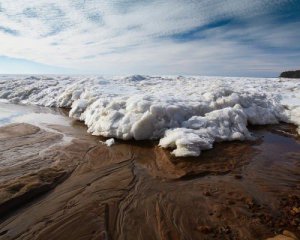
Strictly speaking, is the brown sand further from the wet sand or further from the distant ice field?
the distant ice field

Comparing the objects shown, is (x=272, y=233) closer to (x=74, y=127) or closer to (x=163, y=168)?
(x=163, y=168)

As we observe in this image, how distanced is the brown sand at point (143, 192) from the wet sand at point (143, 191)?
0.02 meters

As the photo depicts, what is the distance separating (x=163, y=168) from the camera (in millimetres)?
5484

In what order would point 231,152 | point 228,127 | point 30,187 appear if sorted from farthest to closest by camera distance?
point 228,127, point 231,152, point 30,187

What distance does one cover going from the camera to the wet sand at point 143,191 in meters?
3.49

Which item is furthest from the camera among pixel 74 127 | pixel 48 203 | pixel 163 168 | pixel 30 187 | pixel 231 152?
pixel 74 127

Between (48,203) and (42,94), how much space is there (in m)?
16.0

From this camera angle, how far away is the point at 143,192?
4453 millimetres

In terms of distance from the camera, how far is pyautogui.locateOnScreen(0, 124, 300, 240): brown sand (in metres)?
3.48

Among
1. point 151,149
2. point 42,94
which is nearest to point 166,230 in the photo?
point 151,149

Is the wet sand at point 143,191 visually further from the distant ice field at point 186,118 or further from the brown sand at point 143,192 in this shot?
the distant ice field at point 186,118

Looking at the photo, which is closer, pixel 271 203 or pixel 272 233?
pixel 272 233

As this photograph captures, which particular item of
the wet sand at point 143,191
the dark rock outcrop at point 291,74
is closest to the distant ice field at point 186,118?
the wet sand at point 143,191

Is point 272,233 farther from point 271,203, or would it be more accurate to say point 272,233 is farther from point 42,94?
point 42,94
